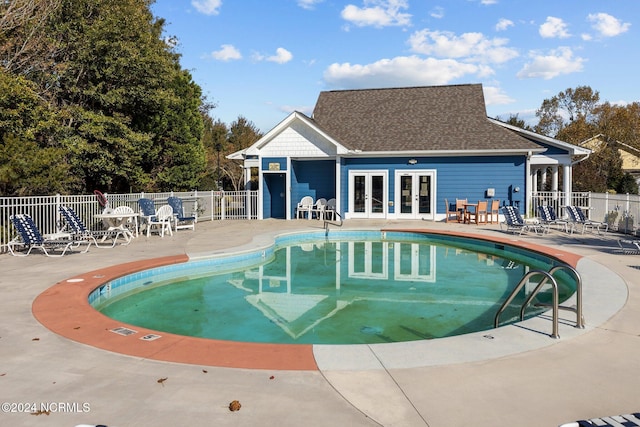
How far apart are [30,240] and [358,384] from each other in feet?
31.7

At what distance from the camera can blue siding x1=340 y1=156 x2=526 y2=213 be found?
19856 millimetres

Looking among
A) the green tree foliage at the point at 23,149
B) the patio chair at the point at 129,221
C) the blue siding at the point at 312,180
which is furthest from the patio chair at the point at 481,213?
the green tree foliage at the point at 23,149

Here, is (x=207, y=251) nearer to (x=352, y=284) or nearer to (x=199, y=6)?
(x=352, y=284)

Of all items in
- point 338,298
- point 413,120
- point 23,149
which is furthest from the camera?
point 413,120

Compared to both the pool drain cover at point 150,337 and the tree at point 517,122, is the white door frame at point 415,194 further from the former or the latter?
the tree at point 517,122

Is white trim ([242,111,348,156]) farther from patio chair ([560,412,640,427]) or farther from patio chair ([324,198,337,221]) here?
patio chair ([560,412,640,427])

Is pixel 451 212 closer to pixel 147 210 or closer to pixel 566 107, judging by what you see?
pixel 147 210

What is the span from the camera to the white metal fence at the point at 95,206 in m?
11.7

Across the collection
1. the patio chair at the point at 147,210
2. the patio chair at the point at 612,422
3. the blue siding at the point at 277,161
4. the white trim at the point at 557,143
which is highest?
the white trim at the point at 557,143

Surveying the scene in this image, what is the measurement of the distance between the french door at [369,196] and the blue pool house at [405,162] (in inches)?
1.8

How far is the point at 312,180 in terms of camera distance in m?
22.0

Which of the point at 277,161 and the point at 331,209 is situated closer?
the point at 277,161

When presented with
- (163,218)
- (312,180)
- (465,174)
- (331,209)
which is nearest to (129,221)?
(163,218)

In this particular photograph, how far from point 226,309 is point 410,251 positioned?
24.0 ft
